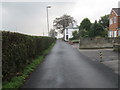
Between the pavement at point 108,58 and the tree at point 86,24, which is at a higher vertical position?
the tree at point 86,24

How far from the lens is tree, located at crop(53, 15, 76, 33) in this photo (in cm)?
10544

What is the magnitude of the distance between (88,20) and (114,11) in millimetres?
24797

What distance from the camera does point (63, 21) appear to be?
105438 millimetres

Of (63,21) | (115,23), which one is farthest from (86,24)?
(63,21)

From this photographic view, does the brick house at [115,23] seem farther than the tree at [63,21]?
No

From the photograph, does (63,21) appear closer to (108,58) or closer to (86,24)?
(86,24)

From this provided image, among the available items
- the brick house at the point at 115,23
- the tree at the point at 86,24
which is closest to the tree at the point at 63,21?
the tree at the point at 86,24

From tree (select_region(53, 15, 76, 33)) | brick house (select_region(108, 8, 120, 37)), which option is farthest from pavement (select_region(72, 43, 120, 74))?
tree (select_region(53, 15, 76, 33))

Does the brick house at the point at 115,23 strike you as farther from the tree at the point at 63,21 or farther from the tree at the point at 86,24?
the tree at the point at 63,21

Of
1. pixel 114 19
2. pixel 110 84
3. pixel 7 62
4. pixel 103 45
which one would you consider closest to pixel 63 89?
pixel 110 84

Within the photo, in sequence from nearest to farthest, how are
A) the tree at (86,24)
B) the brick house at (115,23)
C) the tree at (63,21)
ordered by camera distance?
the brick house at (115,23), the tree at (86,24), the tree at (63,21)

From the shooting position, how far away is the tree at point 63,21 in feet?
346

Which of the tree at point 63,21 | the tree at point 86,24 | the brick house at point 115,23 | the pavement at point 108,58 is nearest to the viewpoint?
the pavement at point 108,58

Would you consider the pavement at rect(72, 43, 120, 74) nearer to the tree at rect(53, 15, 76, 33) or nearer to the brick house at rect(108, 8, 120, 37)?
the brick house at rect(108, 8, 120, 37)
